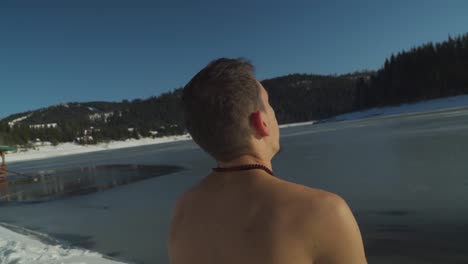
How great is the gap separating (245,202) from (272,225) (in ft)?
0.30

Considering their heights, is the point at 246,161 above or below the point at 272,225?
above

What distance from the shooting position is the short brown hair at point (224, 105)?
103cm

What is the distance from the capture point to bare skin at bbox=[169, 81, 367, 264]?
867mm

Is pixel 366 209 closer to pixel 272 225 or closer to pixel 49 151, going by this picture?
pixel 272 225

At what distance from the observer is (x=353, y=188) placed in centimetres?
716

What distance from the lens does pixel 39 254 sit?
16.6ft

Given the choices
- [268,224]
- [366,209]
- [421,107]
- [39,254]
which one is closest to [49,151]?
[39,254]

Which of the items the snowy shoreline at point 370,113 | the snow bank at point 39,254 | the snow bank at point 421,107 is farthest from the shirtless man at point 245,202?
the snow bank at point 421,107

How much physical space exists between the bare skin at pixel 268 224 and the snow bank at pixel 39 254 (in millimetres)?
4011

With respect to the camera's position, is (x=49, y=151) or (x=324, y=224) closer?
(x=324, y=224)

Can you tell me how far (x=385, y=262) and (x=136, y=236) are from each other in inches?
147

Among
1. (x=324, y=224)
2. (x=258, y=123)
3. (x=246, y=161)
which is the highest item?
(x=258, y=123)

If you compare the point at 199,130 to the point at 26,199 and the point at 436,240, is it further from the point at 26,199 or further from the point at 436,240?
the point at 26,199

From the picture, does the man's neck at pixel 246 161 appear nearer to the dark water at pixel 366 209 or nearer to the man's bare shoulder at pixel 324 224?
the man's bare shoulder at pixel 324 224
